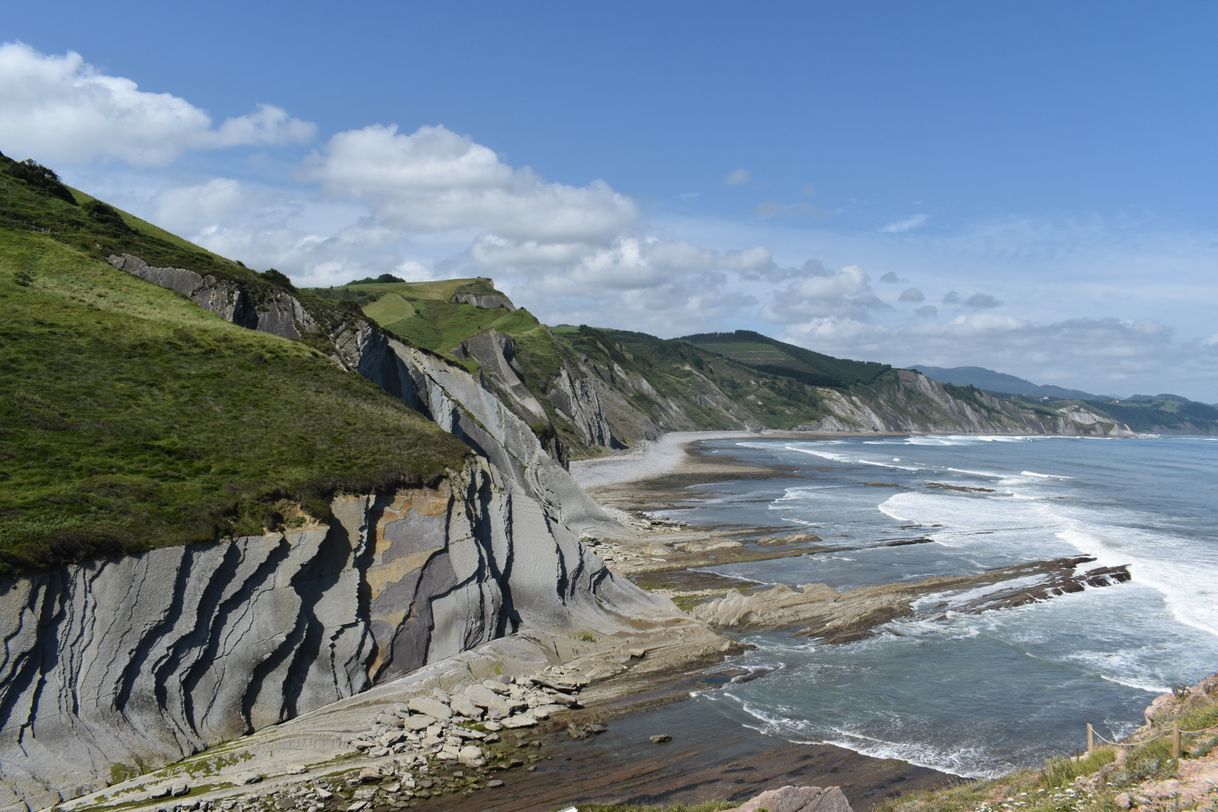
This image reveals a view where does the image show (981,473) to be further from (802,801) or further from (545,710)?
(802,801)

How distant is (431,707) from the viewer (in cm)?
2383

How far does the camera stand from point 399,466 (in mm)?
30094

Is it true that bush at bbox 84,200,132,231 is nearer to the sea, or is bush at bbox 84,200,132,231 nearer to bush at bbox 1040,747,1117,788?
the sea

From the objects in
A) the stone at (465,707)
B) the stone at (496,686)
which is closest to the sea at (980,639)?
the stone at (496,686)

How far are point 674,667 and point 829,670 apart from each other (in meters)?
5.86

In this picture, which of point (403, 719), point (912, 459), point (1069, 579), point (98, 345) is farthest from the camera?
point (912, 459)

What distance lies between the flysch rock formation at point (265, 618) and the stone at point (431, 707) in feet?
6.36

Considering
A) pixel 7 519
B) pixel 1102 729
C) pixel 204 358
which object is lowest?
pixel 1102 729

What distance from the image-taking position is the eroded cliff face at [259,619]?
62.6ft

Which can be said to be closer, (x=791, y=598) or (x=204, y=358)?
(x=204, y=358)

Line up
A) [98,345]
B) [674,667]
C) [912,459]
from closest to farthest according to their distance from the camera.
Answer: [674,667] → [98,345] → [912,459]

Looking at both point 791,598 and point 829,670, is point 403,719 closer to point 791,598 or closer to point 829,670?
point 829,670

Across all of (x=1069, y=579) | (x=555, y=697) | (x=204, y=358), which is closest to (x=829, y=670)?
(x=555, y=697)

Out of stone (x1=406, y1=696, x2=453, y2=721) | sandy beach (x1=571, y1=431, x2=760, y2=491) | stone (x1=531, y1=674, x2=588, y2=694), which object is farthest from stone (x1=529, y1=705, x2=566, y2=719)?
sandy beach (x1=571, y1=431, x2=760, y2=491)
